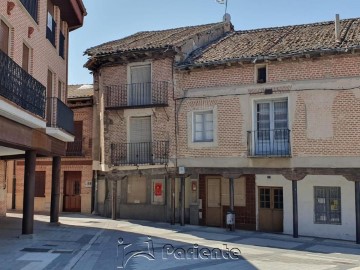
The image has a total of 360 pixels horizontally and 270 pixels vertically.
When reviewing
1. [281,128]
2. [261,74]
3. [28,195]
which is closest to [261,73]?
[261,74]

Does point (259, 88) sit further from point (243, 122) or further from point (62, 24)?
point (62, 24)

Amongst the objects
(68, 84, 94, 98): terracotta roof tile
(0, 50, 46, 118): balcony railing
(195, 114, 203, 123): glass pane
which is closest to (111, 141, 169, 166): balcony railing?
(195, 114, 203, 123): glass pane

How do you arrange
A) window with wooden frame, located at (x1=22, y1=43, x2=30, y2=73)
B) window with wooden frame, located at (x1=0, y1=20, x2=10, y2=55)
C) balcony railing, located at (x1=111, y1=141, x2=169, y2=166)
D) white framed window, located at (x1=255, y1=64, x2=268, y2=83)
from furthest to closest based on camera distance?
balcony railing, located at (x1=111, y1=141, x2=169, y2=166)
white framed window, located at (x1=255, y1=64, x2=268, y2=83)
window with wooden frame, located at (x1=22, y1=43, x2=30, y2=73)
window with wooden frame, located at (x1=0, y1=20, x2=10, y2=55)

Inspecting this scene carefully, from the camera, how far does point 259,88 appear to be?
17.5 m

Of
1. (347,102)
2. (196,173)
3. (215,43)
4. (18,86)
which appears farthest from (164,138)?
(18,86)

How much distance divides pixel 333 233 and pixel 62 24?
13171mm

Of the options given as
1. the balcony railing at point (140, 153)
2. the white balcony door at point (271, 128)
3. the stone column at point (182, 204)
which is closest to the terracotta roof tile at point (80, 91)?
the balcony railing at point (140, 153)

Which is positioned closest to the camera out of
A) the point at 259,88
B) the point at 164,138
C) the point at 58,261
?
the point at 58,261

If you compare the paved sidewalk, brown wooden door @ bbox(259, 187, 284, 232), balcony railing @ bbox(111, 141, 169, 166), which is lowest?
the paved sidewalk

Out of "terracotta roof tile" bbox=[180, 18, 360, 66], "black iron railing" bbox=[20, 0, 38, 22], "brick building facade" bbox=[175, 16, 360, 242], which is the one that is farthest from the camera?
"terracotta roof tile" bbox=[180, 18, 360, 66]

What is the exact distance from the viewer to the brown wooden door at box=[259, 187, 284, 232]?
18.1 metres

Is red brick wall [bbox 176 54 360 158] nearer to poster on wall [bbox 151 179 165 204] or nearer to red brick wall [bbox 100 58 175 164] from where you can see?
red brick wall [bbox 100 58 175 164]

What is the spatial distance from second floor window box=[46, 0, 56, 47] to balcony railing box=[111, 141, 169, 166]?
582 cm

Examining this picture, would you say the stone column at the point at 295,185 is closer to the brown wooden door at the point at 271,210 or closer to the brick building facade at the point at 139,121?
the brown wooden door at the point at 271,210
